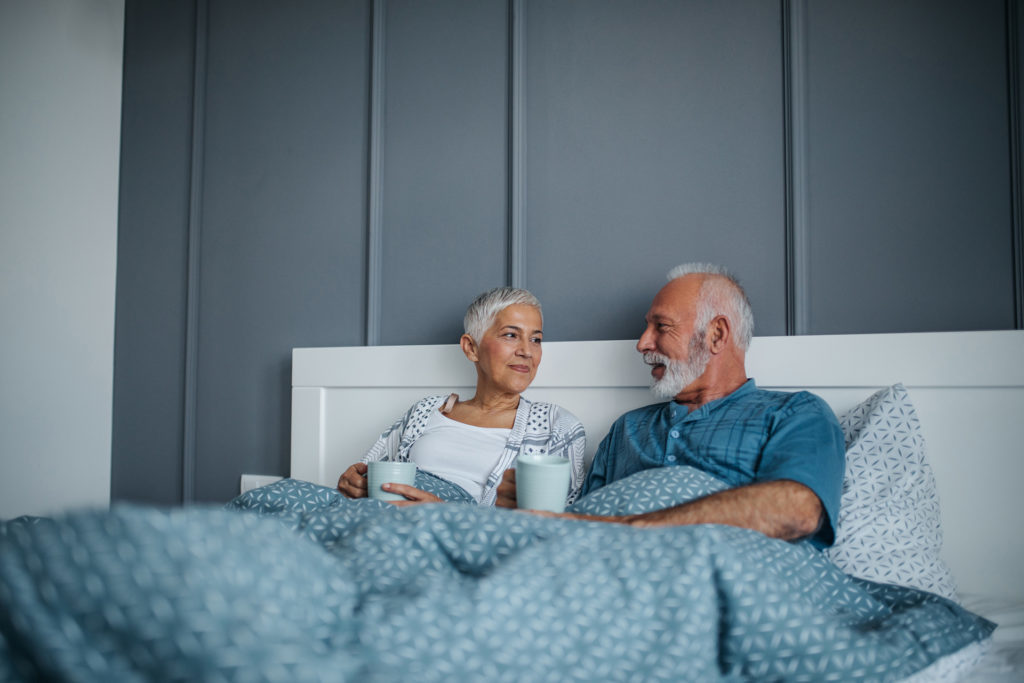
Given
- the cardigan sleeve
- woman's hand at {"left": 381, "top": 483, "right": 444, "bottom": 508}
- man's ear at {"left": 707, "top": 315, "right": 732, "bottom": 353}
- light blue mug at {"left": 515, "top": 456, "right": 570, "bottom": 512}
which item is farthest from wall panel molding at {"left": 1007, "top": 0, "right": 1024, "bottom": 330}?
woman's hand at {"left": 381, "top": 483, "right": 444, "bottom": 508}

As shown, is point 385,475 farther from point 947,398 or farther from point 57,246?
point 57,246

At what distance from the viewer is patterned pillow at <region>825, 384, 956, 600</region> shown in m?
1.29

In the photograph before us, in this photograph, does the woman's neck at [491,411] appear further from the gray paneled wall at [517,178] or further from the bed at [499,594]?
the bed at [499,594]

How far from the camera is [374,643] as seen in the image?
0.64 meters

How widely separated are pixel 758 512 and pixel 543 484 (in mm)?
401

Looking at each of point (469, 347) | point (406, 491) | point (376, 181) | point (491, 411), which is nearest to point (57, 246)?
point (376, 181)

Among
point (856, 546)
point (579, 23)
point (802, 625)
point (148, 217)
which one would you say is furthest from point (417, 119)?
point (802, 625)

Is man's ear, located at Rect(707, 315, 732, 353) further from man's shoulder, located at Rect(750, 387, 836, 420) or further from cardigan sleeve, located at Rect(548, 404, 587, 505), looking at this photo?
cardigan sleeve, located at Rect(548, 404, 587, 505)

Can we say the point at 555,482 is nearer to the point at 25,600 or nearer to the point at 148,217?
the point at 25,600

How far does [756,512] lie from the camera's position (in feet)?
3.92

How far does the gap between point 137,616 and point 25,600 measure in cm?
12

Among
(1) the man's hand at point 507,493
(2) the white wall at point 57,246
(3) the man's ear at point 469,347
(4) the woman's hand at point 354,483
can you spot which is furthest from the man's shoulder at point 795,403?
(2) the white wall at point 57,246

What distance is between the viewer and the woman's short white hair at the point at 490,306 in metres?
1.91

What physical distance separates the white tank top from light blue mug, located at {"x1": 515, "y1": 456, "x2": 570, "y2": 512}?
1.77 ft
